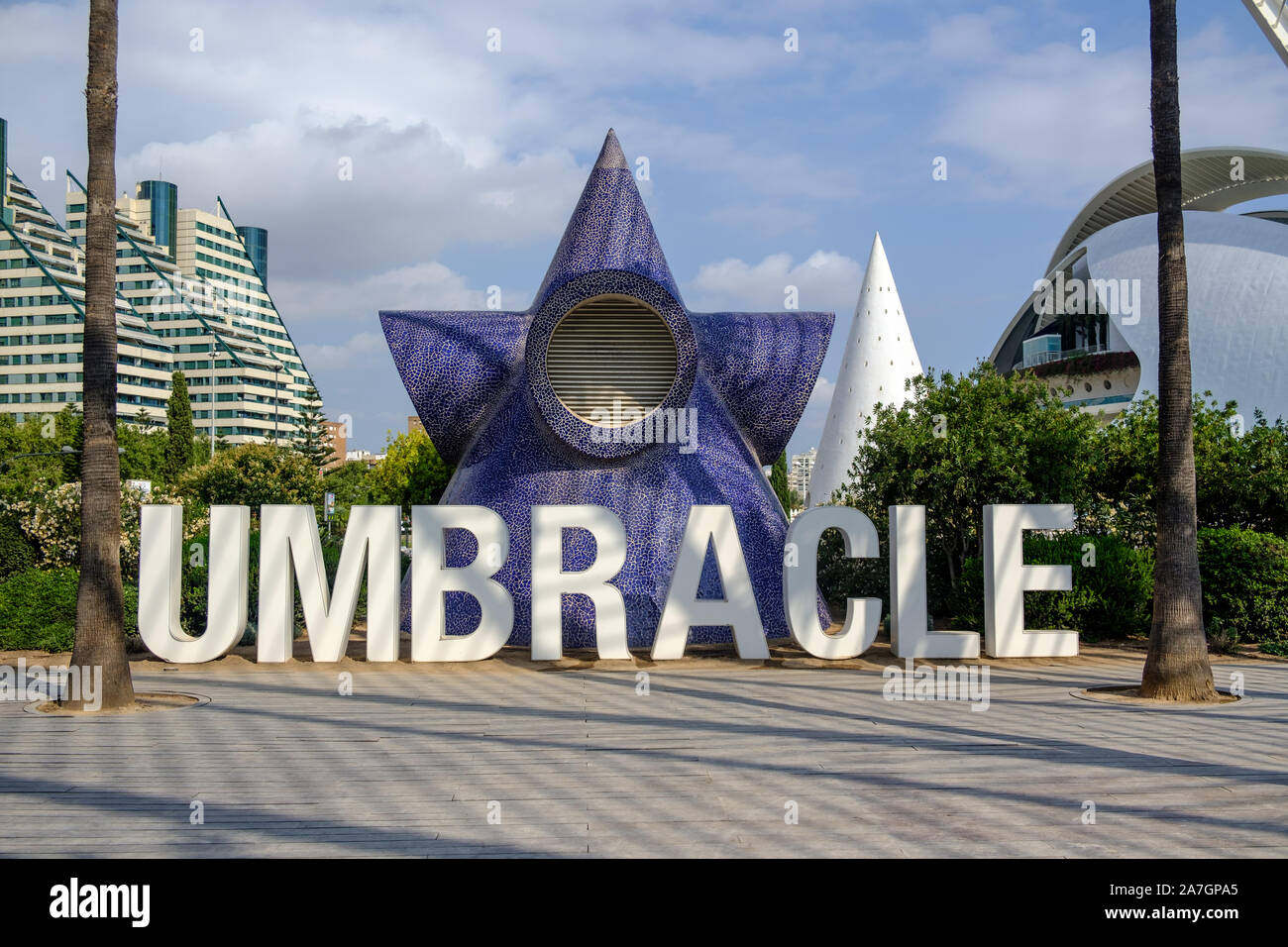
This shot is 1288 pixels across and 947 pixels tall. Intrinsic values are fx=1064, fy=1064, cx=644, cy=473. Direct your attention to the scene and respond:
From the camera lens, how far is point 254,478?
3759 centimetres

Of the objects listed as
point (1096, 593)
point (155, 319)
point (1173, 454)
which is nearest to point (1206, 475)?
point (1096, 593)

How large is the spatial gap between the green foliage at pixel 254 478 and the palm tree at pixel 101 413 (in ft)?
78.6

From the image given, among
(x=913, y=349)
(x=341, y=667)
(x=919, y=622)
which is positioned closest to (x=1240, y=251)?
(x=913, y=349)

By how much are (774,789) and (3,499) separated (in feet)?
58.6

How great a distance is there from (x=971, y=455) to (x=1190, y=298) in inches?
1253

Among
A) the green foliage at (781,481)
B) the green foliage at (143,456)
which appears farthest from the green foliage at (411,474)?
the green foliage at (143,456)

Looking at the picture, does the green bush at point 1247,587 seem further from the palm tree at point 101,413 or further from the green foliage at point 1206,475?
the palm tree at point 101,413

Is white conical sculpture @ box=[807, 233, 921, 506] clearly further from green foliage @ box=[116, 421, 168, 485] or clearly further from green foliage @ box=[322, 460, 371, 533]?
green foliage @ box=[116, 421, 168, 485]

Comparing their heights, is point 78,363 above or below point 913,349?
above

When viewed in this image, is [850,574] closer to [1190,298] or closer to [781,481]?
[781,481]

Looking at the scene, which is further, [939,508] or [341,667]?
[939,508]
